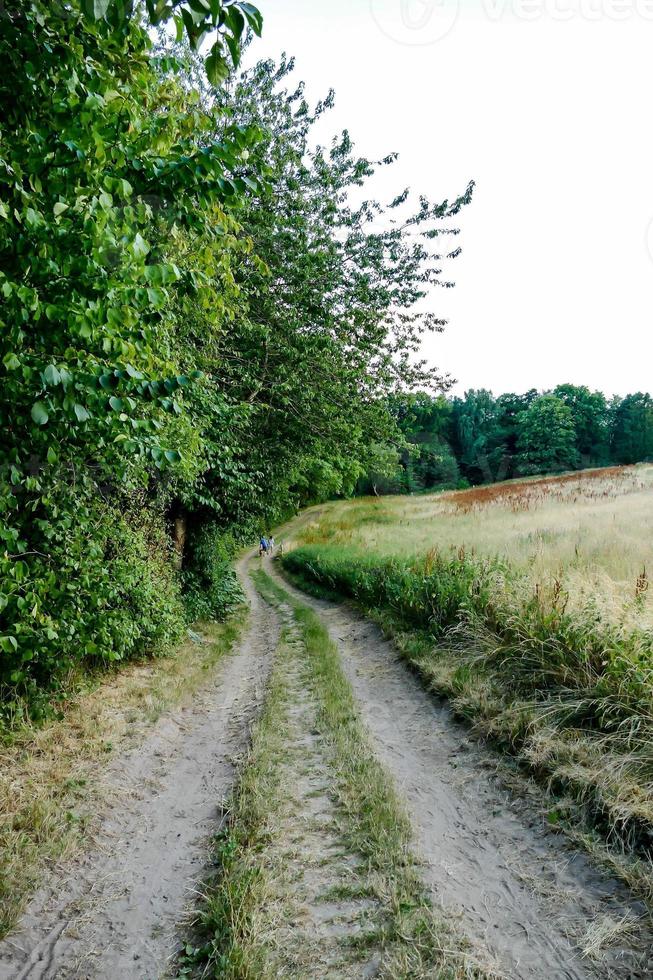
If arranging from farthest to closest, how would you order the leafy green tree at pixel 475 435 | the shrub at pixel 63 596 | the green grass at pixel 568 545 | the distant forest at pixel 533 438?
the leafy green tree at pixel 475 435, the distant forest at pixel 533 438, the green grass at pixel 568 545, the shrub at pixel 63 596

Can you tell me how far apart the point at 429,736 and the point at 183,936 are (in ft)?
9.88

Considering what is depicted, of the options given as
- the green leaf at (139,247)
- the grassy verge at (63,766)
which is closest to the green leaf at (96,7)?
the green leaf at (139,247)

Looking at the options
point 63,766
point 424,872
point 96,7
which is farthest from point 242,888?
point 96,7

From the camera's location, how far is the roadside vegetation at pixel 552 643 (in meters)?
3.56

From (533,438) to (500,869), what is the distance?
65923 millimetres

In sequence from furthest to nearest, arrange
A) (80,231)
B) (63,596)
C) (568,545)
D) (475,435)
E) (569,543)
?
(475,435) → (569,543) → (568,545) → (63,596) → (80,231)

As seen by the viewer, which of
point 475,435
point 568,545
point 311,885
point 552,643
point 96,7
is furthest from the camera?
point 475,435

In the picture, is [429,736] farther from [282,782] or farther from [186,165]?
[186,165]

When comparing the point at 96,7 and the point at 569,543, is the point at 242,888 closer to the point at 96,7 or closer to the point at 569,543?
the point at 96,7

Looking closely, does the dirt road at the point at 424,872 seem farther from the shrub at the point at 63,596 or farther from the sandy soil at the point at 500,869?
the shrub at the point at 63,596

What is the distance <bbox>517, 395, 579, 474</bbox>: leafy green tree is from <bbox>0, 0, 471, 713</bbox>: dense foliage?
5728 centimetres

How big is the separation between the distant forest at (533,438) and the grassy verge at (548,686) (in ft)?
142

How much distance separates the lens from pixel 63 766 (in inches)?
165

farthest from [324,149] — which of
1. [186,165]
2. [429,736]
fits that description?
[429,736]
